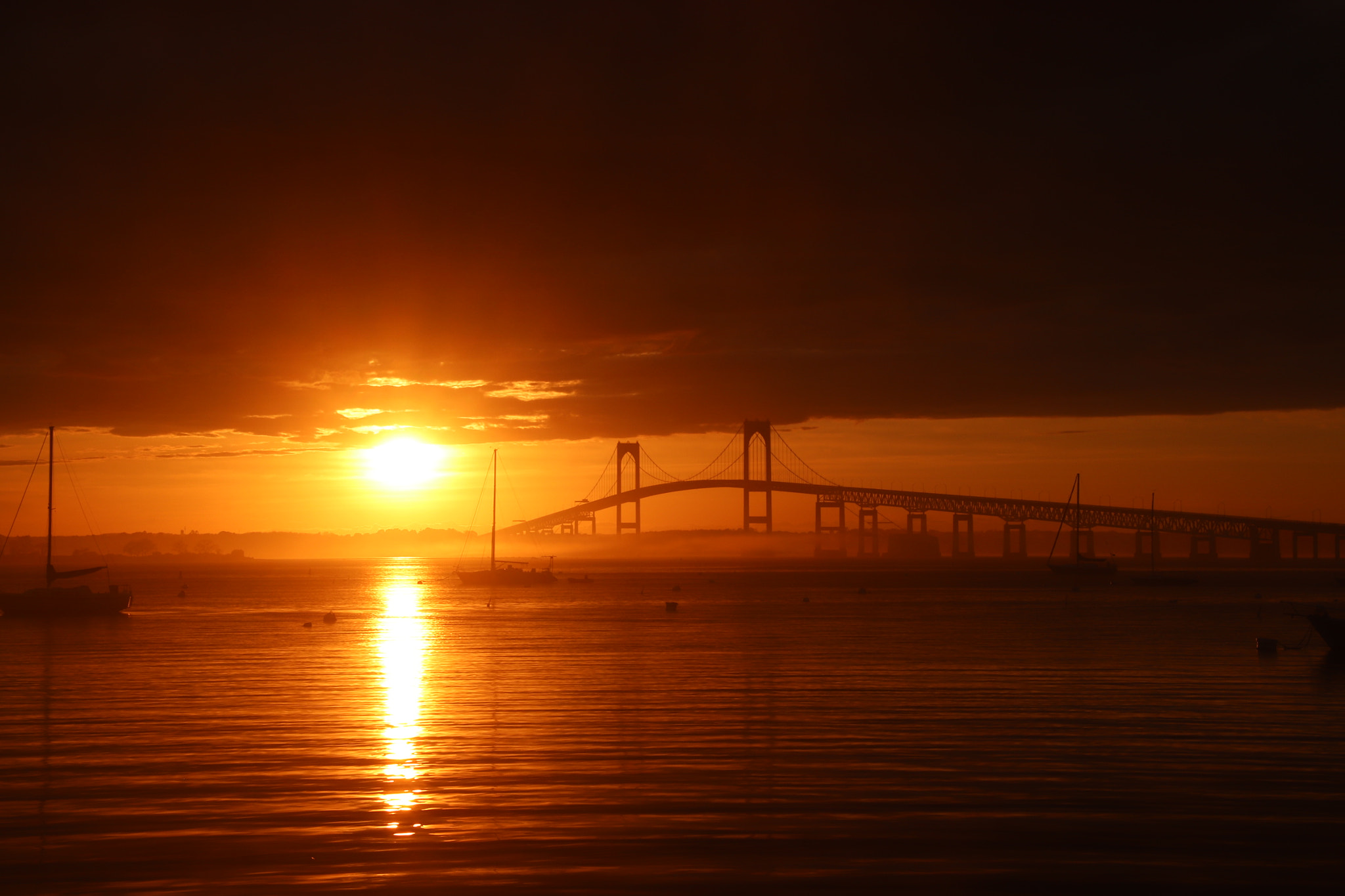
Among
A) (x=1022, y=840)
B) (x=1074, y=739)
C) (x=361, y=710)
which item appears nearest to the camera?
(x=1022, y=840)

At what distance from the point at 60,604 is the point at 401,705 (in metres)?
36.2

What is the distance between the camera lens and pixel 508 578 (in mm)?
87375

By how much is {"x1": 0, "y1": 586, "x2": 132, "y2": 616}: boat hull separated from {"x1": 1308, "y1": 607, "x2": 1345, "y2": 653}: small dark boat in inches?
1792

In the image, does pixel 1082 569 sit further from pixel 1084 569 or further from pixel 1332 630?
pixel 1332 630

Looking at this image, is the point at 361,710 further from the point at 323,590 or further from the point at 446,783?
the point at 323,590

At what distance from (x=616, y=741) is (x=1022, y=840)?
6635 mm

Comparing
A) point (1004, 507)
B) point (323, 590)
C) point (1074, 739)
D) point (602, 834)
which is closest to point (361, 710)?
point (602, 834)

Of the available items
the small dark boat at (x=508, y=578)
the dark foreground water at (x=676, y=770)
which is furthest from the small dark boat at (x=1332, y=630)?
the small dark boat at (x=508, y=578)

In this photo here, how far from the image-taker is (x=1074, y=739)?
1459cm

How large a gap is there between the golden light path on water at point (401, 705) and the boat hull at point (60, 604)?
11919 millimetres

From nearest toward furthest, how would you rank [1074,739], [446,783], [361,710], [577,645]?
[446,783], [1074,739], [361,710], [577,645]

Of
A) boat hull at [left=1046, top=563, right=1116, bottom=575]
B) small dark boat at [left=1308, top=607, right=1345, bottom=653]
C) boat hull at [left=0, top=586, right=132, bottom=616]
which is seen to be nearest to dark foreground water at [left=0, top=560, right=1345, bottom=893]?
small dark boat at [left=1308, top=607, right=1345, bottom=653]

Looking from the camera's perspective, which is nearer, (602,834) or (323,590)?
(602,834)

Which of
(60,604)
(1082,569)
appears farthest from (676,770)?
Answer: (1082,569)
